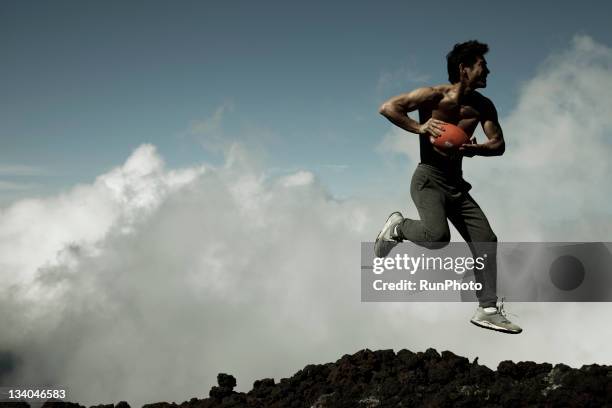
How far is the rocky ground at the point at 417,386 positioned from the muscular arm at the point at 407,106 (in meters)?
3.22

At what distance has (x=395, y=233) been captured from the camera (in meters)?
8.16

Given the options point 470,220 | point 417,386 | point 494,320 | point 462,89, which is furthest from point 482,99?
point 417,386

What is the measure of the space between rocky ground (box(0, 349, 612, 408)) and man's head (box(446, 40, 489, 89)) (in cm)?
384

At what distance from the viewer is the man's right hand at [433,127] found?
678 centimetres

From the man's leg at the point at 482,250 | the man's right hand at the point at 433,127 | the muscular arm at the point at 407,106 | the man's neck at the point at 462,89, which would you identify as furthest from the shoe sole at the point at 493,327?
the man's neck at the point at 462,89

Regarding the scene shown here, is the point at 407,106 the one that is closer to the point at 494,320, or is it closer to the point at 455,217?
the point at 455,217

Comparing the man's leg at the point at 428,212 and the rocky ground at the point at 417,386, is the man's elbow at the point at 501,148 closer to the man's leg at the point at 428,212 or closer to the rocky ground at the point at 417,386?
the man's leg at the point at 428,212

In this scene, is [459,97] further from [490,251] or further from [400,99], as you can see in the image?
[490,251]

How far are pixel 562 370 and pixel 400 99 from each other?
4.05 m

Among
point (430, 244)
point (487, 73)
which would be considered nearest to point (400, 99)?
point (487, 73)

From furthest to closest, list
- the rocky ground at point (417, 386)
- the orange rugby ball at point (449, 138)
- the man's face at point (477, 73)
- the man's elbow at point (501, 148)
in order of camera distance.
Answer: the man's elbow at point (501, 148)
the man's face at point (477, 73)
the orange rugby ball at point (449, 138)
the rocky ground at point (417, 386)

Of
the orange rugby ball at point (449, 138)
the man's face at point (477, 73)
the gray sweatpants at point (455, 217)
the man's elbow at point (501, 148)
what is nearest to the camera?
the orange rugby ball at point (449, 138)

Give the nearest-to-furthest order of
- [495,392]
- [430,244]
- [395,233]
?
[495,392], [430,244], [395,233]

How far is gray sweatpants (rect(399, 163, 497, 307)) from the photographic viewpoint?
7.26 metres
